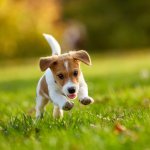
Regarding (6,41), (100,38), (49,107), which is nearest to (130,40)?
(100,38)

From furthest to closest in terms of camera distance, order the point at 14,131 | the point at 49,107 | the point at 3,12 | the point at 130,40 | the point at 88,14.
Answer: the point at 88,14
the point at 130,40
the point at 3,12
the point at 49,107
the point at 14,131

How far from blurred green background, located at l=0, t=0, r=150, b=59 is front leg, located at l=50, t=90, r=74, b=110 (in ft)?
95.2

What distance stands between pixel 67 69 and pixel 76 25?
37.9 metres

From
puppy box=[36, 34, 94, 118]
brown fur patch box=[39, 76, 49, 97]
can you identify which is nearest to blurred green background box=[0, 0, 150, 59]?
brown fur patch box=[39, 76, 49, 97]

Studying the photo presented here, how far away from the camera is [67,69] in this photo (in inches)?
231

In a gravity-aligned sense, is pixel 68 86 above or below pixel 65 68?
below

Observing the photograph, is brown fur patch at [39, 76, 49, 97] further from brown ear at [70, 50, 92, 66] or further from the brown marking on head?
brown ear at [70, 50, 92, 66]

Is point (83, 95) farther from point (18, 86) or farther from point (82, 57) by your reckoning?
point (18, 86)

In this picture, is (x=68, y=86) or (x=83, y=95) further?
(x=83, y=95)

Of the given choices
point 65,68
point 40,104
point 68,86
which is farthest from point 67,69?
point 40,104

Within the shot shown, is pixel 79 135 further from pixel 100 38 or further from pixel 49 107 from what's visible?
pixel 100 38

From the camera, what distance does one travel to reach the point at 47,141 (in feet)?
14.3

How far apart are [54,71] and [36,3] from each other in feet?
116

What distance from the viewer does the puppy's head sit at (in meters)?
5.76
